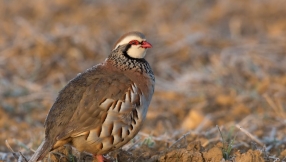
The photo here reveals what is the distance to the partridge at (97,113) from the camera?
4.35 metres

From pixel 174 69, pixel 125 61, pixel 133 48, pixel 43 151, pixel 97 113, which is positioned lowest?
pixel 43 151

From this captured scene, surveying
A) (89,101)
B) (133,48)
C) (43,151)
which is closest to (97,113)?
(89,101)

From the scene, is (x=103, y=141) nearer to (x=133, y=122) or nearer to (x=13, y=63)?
(x=133, y=122)

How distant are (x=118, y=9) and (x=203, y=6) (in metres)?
1.89

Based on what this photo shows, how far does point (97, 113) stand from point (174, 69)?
5.05 m

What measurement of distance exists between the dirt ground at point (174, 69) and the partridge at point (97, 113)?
0.31m

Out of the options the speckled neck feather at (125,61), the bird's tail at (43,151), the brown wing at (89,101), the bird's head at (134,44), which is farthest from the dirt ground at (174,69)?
the bird's head at (134,44)

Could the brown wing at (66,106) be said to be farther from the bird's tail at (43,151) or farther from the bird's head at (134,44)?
the bird's head at (134,44)

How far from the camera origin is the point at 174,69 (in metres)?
9.37

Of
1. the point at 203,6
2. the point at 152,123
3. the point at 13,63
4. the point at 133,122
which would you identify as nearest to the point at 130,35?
the point at 133,122

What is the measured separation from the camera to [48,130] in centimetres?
440

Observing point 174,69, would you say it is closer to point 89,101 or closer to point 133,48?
point 133,48

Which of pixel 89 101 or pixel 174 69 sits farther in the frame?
pixel 174 69

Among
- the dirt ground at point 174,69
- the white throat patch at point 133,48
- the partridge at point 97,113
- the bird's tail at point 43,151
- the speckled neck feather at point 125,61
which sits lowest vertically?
the bird's tail at point 43,151
